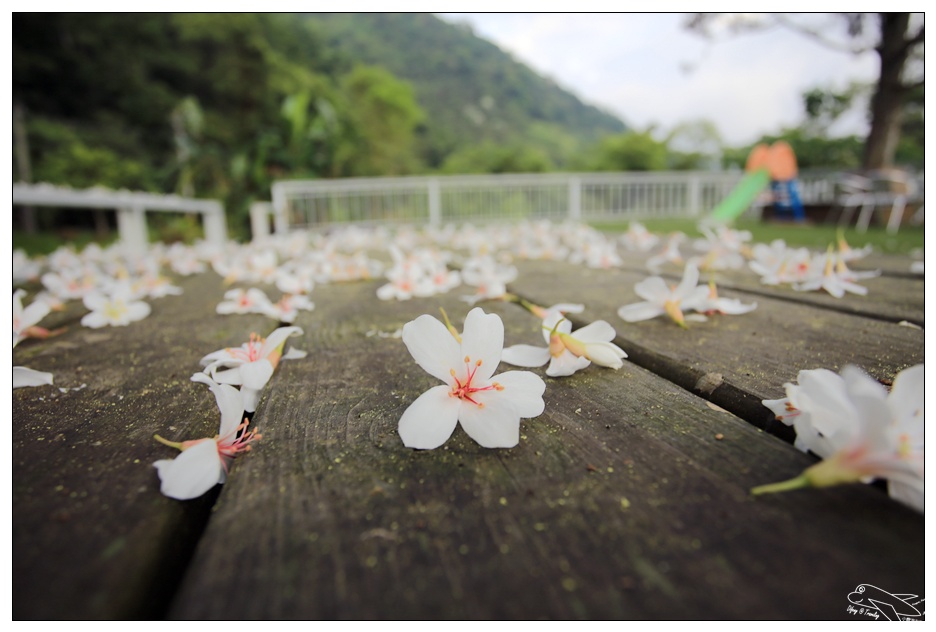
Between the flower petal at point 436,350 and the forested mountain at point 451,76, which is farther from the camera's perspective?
the forested mountain at point 451,76

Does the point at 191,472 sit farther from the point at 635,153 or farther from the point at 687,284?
the point at 635,153

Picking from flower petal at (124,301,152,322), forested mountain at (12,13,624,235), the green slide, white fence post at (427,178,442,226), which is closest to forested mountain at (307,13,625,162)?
forested mountain at (12,13,624,235)

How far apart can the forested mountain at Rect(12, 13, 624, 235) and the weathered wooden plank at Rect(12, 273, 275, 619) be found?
3.20 m

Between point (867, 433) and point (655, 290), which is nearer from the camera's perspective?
point (867, 433)

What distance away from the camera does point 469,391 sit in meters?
0.56

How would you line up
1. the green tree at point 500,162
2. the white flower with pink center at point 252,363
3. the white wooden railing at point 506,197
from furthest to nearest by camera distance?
the green tree at point 500,162
the white wooden railing at point 506,197
the white flower with pink center at point 252,363

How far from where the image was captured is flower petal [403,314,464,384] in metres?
0.56

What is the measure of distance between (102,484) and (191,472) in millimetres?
85

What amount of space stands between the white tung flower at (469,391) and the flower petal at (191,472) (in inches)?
7.0

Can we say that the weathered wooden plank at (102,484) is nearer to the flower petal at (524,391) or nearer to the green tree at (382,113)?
the flower petal at (524,391)

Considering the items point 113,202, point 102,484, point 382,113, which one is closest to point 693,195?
point 113,202

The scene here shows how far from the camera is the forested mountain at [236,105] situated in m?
11.3

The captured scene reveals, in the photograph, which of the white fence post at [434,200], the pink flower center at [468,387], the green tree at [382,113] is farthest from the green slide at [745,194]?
the green tree at [382,113]

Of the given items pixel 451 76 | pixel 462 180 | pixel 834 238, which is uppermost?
pixel 451 76
